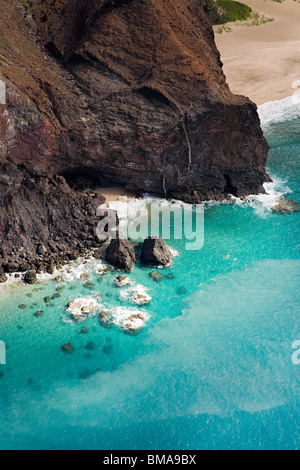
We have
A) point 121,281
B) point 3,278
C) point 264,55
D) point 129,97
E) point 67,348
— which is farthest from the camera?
point 264,55

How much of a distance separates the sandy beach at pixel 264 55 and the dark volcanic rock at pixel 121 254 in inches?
1051

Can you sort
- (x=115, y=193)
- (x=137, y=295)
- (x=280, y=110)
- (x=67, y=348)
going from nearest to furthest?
1. (x=67, y=348)
2. (x=137, y=295)
3. (x=115, y=193)
4. (x=280, y=110)

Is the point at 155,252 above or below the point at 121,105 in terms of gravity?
below

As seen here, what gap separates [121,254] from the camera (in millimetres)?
28469

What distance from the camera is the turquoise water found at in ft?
66.9

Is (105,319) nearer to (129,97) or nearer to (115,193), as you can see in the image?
(115,193)

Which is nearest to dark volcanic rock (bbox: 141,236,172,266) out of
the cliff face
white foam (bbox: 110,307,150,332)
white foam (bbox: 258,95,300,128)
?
white foam (bbox: 110,307,150,332)

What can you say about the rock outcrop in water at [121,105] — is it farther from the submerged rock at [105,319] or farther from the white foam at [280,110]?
the white foam at [280,110]

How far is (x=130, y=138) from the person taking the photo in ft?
106

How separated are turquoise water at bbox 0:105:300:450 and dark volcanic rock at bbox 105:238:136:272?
0.69 meters

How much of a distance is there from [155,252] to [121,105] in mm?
10338

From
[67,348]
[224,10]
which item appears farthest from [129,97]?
[224,10]

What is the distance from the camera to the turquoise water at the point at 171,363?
20.4 metres
